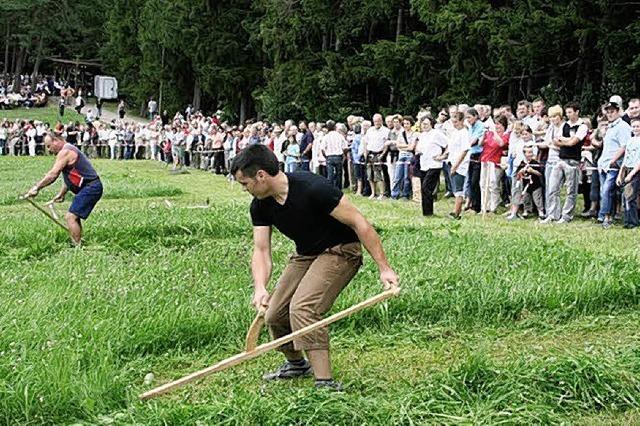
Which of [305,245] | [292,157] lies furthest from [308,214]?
[292,157]

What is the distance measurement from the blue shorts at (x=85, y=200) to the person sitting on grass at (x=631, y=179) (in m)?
7.62

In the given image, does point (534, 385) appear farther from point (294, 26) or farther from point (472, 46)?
point (294, 26)

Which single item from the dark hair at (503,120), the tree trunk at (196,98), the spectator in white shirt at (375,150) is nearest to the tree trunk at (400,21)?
the spectator in white shirt at (375,150)

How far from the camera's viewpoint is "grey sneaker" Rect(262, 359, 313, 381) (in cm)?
643

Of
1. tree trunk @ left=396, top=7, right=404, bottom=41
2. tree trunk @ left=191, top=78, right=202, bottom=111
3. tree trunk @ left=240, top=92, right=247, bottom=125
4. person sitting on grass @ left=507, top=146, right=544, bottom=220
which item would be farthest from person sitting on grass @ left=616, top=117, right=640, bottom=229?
tree trunk @ left=191, top=78, right=202, bottom=111

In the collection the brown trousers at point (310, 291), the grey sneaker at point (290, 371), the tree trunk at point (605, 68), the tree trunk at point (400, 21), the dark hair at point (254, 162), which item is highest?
the tree trunk at point (400, 21)

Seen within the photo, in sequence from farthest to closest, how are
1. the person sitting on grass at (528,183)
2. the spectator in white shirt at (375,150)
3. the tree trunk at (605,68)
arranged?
1. the tree trunk at (605,68)
2. the spectator in white shirt at (375,150)
3. the person sitting on grass at (528,183)

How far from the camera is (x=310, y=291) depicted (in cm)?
604

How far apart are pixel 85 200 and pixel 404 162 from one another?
832 cm

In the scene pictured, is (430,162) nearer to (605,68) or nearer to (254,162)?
→ (254,162)

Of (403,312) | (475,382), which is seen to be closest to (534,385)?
(475,382)

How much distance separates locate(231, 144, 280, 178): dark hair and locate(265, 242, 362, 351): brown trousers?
2.50ft

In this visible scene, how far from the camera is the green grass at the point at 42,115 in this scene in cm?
5838

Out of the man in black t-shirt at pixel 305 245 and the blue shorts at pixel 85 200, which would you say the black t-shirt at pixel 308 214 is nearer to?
the man in black t-shirt at pixel 305 245
